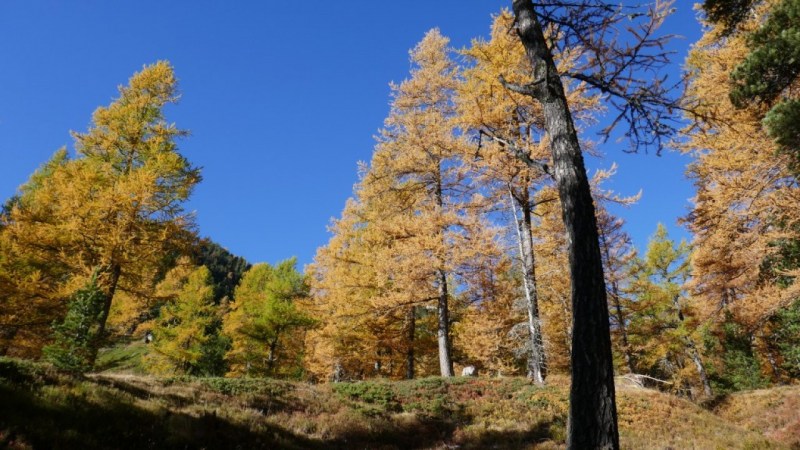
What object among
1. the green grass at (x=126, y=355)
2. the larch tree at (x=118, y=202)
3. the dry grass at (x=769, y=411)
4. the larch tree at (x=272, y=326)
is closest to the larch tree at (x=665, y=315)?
the dry grass at (x=769, y=411)

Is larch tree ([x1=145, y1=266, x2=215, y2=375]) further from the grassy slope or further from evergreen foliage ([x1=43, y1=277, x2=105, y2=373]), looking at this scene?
the grassy slope

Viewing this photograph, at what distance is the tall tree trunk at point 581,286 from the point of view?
3.54 meters

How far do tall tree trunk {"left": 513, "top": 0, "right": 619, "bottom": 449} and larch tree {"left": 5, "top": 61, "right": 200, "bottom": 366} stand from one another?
1326cm

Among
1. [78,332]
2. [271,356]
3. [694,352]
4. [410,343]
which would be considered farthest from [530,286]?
[694,352]

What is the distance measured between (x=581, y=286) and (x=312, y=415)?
928 centimetres

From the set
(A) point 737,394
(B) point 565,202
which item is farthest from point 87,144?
(A) point 737,394

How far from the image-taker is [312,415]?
11055mm

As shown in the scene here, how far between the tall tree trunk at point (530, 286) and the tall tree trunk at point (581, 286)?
8046 millimetres

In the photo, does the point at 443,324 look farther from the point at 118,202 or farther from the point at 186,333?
the point at 186,333

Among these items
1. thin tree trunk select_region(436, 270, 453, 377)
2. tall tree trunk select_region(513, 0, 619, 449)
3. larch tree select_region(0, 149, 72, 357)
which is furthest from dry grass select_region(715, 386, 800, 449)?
larch tree select_region(0, 149, 72, 357)

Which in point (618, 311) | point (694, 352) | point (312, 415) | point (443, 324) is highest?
point (618, 311)

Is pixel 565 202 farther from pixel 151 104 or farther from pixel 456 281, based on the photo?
pixel 151 104

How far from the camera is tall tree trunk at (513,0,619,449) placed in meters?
3.54

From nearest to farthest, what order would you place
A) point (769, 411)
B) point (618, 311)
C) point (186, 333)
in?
point (769, 411) → point (618, 311) → point (186, 333)
